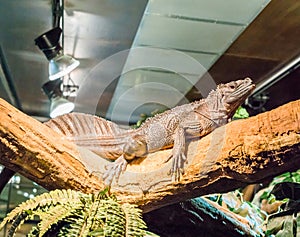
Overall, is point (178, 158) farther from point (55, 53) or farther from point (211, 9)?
point (55, 53)

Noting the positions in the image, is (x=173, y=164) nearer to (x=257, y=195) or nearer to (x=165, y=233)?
(x=165, y=233)

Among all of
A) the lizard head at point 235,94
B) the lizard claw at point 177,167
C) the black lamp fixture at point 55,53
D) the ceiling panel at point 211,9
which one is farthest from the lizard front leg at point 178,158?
the black lamp fixture at point 55,53

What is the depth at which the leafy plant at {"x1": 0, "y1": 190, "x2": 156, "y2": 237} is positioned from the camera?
1.62 m

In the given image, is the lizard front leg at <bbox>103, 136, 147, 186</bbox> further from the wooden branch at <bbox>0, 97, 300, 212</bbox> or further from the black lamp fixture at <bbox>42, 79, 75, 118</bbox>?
the black lamp fixture at <bbox>42, 79, 75, 118</bbox>

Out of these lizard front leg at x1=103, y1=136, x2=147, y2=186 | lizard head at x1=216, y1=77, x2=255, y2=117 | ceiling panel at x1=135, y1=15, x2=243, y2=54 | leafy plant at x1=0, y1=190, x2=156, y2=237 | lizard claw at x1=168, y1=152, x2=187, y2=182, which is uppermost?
ceiling panel at x1=135, y1=15, x2=243, y2=54

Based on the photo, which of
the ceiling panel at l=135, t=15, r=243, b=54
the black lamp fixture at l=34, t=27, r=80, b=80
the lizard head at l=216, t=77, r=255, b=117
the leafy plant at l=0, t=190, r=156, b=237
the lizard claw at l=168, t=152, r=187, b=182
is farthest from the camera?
the black lamp fixture at l=34, t=27, r=80, b=80

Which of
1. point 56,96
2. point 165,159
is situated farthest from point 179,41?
point 165,159

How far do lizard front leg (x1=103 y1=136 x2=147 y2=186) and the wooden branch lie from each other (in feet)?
0.10

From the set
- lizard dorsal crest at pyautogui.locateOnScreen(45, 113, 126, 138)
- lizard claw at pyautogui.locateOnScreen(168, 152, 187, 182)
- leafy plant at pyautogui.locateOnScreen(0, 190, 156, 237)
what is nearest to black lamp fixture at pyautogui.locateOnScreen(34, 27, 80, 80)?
lizard dorsal crest at pyautogui.locateOnScreen(45, 113, 126, 138)

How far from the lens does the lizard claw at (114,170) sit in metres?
2.08

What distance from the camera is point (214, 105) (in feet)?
7.86

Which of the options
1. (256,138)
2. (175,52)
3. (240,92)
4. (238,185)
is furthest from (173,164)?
(175,52)

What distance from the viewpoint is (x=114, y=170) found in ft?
6.96

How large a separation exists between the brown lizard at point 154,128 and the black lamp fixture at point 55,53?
1676 mm
